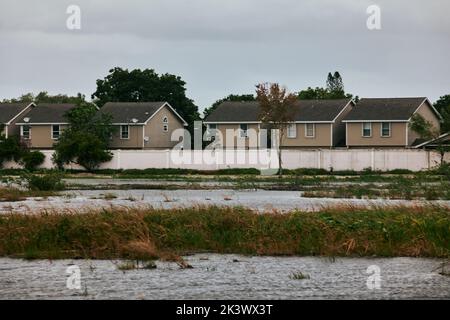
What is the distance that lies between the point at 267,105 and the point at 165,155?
31.7 feet

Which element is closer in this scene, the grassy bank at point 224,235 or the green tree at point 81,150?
the grassy bank at point 224,235

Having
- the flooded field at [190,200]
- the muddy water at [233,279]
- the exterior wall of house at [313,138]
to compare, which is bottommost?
the muddy water at [233,279]

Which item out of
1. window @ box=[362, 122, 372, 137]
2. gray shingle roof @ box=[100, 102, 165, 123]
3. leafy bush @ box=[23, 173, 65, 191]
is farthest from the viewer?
gray shingle roof @ box=[100, 102, 165, 123]

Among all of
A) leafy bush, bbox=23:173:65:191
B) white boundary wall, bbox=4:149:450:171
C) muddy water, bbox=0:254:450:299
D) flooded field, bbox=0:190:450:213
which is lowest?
muddy water, bbox=0:254:450:299

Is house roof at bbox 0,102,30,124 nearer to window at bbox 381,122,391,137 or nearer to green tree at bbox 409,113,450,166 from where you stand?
window at bbox 381,122,391,137

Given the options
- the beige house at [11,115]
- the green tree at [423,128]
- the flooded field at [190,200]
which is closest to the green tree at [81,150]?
the beige house at [11,115]

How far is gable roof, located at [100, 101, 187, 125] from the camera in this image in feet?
279

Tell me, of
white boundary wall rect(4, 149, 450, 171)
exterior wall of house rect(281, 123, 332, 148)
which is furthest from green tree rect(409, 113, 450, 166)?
exterior wall of house rect(281, 123, 332, 148)

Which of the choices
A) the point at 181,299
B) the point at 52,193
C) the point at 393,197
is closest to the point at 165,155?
the point at 52,193

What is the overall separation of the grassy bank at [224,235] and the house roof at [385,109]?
54557 millimetres

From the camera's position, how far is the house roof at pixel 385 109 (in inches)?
3091

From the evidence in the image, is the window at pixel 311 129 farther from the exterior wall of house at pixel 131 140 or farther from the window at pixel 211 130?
the exterior wall of house at pixel 131 140

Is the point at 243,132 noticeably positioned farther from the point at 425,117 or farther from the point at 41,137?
the point at 41,137
